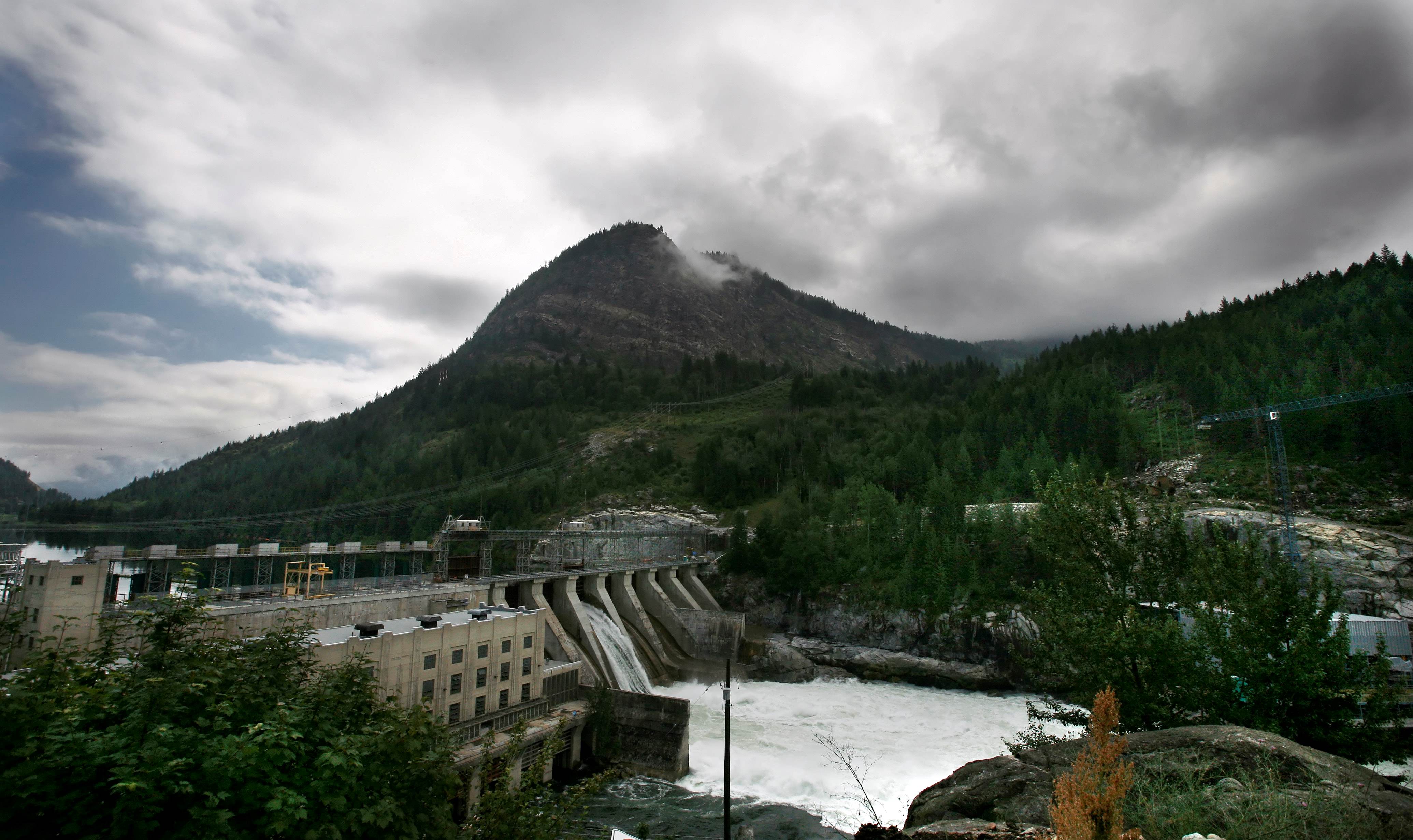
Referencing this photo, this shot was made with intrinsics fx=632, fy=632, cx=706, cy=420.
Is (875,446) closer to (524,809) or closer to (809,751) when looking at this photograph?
(809,751)

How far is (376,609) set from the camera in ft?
123

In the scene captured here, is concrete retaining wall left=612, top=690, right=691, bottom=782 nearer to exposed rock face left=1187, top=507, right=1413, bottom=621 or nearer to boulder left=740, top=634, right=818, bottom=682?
boulder left=740, top=634, right=818, bottom=682


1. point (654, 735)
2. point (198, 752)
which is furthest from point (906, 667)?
point (198, 752)

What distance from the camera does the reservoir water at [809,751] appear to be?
1131 inches

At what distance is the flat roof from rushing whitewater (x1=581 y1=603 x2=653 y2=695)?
8.72 metres

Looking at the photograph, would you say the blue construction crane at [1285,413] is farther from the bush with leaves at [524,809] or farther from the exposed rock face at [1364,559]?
the bush with leaves at [524,809]

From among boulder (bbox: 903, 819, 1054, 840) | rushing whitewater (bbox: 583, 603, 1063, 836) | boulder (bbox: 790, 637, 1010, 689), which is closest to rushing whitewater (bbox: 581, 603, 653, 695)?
rushing whitewater (bbox: 583, 603, 1063, 836)

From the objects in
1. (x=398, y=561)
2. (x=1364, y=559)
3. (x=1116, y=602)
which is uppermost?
(x=1116, y=602)

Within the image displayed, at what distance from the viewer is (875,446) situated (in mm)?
116250

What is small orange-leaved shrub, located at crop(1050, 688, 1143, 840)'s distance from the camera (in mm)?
5773

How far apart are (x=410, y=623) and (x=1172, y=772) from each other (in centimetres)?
3318

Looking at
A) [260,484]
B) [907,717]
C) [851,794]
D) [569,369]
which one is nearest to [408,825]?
[851,794]

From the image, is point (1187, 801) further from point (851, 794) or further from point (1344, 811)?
point (851, 794)

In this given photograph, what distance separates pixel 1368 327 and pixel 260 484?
679 ft
